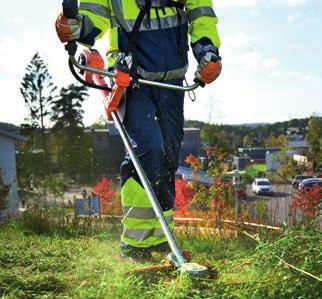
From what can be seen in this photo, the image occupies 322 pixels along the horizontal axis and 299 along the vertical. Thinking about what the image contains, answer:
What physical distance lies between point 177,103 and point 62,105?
1751 inches

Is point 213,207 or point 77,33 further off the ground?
point 77,33

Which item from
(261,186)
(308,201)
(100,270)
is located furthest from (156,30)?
(261,186)

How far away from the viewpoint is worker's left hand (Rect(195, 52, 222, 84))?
321 cm

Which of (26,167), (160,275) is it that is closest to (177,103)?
(160,275)

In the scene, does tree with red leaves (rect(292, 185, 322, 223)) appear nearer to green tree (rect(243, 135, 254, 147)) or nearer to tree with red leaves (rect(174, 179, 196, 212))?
tree with red leaves (rect(174, 179, 196, 212))

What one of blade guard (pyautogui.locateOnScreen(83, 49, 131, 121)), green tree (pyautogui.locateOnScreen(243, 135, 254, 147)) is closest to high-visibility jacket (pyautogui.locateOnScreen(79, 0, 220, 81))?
blade guard (pyautogui.locateOnScreen(83, 49, 131, 121))

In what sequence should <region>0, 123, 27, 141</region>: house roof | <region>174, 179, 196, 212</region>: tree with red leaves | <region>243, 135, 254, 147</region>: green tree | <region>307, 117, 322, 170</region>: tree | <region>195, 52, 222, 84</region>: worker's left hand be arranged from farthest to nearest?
1. <region>243, 135, 254, 147</region>: green tree
2. <region>307, 117, 322, 170</region>: tree
3. <region>0, 123, 27, 141</region>: house roof
4. <region>174, 179, 196, 212</region>: tree with red leaves
5. <region>195, 52, 222, 84</region>: worker's left hand

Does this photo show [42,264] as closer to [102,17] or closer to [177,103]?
[177,103]

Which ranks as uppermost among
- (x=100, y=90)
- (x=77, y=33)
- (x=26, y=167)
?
(x=77, y=33)

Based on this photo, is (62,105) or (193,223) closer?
(193,223)

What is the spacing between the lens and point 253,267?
2053 millimetres

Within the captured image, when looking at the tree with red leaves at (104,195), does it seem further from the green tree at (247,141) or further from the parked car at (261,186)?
the green tree at (247,141)

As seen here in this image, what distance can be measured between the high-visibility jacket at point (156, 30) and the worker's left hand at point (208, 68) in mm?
253

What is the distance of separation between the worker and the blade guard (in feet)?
0.31
